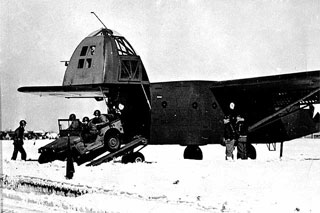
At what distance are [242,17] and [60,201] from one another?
9.67 m

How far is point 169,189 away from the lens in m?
11.2

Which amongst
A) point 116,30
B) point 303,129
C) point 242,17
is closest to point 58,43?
point 116,30

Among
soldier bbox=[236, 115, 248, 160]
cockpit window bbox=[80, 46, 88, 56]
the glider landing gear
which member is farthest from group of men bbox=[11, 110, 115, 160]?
soldier bbox=[236, 115, 248, 160]

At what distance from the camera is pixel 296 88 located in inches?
739

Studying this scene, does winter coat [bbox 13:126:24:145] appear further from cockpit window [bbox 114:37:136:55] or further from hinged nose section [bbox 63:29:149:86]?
cockpit window [bbox 114:37:136:55]

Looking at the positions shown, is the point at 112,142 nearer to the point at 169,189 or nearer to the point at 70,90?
the point at 70,90

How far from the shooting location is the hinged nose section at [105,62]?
18.3 meters

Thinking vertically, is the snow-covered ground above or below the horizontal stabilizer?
below

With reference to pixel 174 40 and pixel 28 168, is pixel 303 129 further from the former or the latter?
pixel 28 168

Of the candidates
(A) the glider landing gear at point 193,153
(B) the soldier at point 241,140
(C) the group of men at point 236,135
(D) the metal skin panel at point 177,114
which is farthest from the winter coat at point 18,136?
(B) the soldier at point 241,140

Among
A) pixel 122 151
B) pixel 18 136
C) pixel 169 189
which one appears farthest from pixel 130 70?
pixel 169 189

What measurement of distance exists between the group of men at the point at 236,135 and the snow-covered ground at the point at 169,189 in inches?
119

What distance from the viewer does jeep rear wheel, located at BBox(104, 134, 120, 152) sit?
17.7m

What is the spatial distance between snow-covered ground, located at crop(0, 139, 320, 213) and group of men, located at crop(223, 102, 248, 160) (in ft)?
9.93
